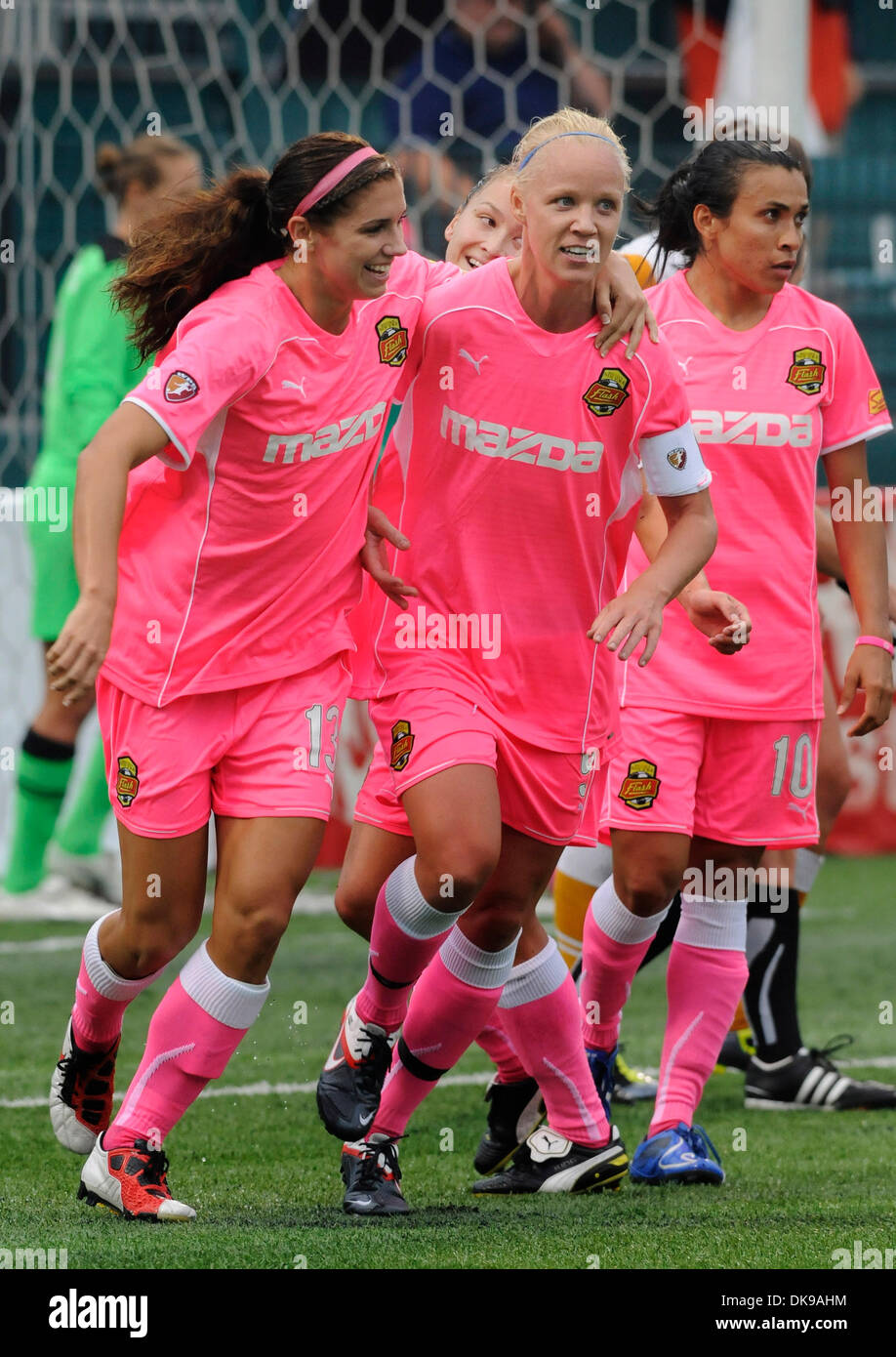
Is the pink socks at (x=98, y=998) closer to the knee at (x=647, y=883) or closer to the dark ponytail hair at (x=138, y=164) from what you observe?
the knee at (x=647, y=883)

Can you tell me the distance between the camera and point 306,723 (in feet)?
11.5

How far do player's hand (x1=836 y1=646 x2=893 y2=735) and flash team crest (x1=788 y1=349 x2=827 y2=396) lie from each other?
517mm

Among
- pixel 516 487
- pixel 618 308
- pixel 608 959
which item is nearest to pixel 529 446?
pixel 516 487

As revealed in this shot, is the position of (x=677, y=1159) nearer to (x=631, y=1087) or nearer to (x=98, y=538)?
(x=631, y=1087)

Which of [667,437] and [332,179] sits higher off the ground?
[332,179]

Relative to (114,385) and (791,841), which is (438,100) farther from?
(791,841)

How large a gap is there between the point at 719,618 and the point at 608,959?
32.2 inches

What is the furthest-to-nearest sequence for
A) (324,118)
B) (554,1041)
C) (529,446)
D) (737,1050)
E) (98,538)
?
(324,118), (737,1050), (554,1041), (529,446), (98,538)

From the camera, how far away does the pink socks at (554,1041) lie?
3807 millimetres

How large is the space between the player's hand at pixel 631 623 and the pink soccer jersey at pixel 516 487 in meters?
0.29

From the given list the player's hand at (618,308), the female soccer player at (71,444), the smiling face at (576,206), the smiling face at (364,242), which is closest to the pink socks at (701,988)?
the player's hand at (618,308)

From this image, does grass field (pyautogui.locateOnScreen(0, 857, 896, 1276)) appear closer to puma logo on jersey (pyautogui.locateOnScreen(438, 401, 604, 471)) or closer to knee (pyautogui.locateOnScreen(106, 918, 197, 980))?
knee (pyautogui.locateOnScreen(106, 918, 197, 980))

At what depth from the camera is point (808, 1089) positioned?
4773mm

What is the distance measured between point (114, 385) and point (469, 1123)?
3.39 metres
